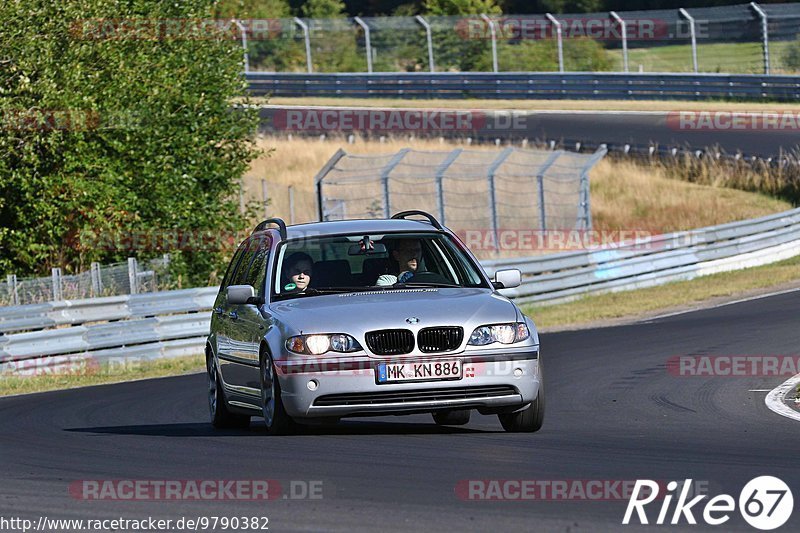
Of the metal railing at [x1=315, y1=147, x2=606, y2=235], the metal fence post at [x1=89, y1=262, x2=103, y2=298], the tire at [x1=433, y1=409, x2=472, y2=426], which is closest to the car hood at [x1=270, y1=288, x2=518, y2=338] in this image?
the tire at [x1=433, y1=409, x2=472, y2=426]

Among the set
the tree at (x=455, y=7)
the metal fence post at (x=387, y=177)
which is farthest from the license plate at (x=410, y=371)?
the tree at (x=455, y=7)

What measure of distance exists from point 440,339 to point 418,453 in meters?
1.00

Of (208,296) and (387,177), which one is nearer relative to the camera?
(208,296)

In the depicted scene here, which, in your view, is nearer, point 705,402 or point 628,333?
point 705,402

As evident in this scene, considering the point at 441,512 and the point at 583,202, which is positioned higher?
the point at 441,512

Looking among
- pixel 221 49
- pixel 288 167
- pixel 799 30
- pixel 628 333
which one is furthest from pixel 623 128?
pixel 628 333

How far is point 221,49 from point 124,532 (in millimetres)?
22844

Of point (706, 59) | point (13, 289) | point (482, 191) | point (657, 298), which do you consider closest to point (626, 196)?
point (482, 191)

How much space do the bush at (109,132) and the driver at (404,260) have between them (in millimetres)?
13951

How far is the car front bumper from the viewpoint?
9.55 m

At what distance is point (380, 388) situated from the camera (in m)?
9.55

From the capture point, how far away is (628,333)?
20250mm

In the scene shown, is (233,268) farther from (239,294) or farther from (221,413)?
(239,294)

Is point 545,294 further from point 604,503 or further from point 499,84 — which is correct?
point 499,84
